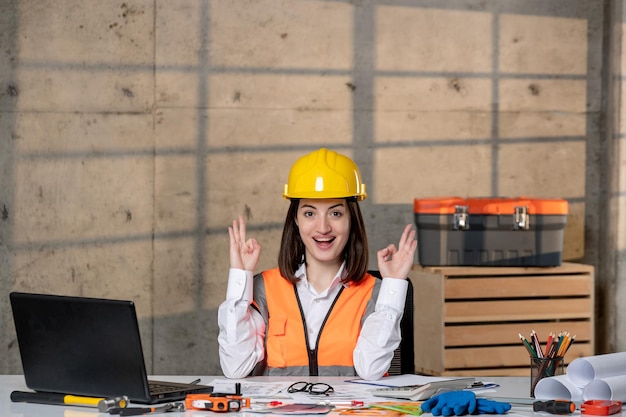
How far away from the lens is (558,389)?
7.89ft

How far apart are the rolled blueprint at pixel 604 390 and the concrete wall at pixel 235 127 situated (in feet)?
10.9

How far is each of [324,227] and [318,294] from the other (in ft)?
0.75

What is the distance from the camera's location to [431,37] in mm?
5707

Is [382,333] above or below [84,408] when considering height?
above

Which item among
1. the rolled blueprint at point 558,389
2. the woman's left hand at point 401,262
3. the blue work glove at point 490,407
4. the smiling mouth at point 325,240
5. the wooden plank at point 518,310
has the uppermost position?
the smiling mouth at point 325,240

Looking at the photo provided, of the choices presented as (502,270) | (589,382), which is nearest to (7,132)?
(502,270)

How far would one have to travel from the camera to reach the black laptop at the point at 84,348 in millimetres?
2248

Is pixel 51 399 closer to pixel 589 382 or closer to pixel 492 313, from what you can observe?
Answer: pixel 589 382

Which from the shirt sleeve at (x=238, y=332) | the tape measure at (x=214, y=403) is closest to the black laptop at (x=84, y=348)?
the tape measure at (x=214, y=403)

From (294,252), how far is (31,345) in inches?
40.6

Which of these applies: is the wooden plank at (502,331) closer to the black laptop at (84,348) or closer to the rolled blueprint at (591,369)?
the rolled blueprint at (591,369)

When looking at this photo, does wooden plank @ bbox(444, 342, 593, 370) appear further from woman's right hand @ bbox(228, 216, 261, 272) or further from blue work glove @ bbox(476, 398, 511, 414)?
blue work glove @ bbox(476, 398, 511, 414)

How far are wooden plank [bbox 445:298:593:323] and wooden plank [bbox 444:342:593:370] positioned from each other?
6.4 inches

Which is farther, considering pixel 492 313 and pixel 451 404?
pixel 492 313
